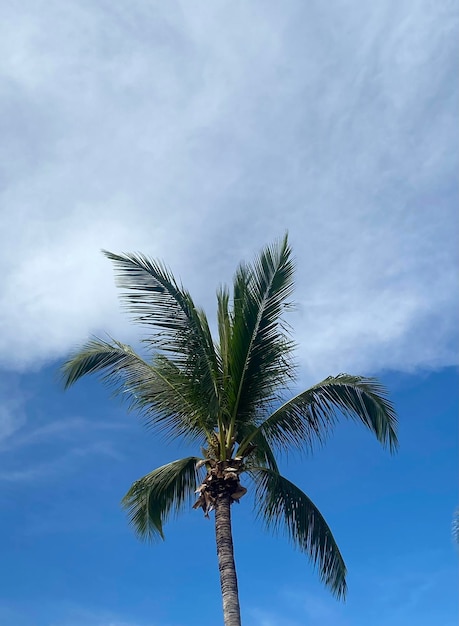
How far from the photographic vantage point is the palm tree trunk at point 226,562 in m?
11.6

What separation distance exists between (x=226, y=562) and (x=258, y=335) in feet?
13.3

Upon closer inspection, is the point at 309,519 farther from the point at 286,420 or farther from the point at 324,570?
the point at 286,420

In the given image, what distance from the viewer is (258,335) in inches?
522

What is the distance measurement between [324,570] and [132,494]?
13.7 ft

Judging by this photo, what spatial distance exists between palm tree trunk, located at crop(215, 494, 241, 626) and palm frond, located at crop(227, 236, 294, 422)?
1.67 metres

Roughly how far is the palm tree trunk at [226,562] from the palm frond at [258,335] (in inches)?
65.6

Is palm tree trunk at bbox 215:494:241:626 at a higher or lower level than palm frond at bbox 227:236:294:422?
lower

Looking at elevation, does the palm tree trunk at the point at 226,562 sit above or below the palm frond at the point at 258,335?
below

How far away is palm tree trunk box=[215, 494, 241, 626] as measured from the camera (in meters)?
11.6

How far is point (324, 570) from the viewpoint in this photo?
1397 centimetres

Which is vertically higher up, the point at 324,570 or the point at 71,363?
the point at 71,363

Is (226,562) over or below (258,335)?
below

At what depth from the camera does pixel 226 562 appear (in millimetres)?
12156

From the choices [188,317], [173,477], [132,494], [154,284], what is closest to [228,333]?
[188,317]
